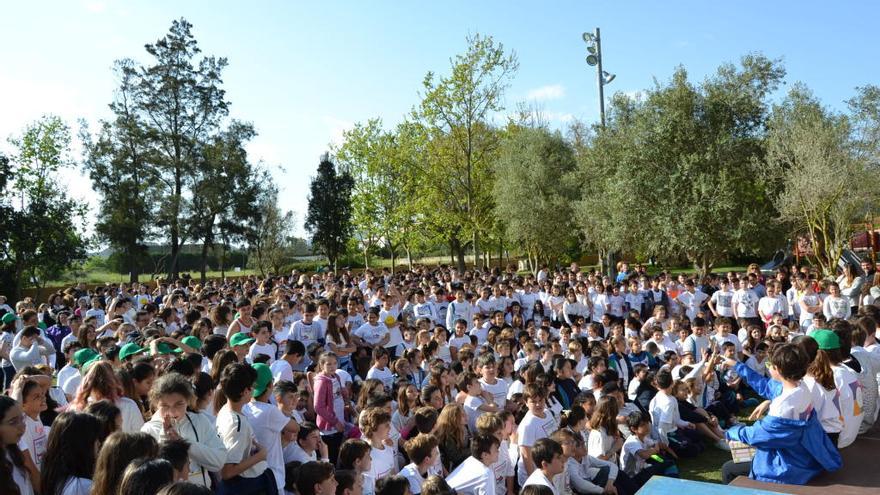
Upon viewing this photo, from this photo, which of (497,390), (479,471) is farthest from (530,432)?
(497,390)

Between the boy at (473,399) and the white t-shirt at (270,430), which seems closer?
the white t-shirt at (270,430)

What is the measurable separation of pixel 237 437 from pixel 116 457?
4.33 feet

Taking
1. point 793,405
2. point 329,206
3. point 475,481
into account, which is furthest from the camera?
point 329,206

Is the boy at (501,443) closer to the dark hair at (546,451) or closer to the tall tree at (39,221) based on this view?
the dark hair at (546,451)

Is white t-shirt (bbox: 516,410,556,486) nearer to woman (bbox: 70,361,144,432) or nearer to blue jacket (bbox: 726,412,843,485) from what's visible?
blue jacket (bbox: 726,412,843,485)

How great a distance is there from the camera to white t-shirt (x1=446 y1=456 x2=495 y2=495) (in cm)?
499

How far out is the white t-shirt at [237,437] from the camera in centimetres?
435

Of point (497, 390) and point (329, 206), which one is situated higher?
point (329, 206)

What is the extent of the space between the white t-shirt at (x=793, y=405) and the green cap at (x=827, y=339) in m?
0.77

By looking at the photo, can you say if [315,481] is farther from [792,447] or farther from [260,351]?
[260,351]

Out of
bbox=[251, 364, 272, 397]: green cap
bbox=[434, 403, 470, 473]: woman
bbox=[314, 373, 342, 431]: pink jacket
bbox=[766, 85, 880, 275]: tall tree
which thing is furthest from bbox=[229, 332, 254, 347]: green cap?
bbox=[766, 85, 880, 275]: tall tree

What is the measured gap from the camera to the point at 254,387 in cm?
483

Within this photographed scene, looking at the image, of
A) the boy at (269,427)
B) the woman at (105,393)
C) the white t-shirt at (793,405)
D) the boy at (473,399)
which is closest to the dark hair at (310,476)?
the boy at (269,427)

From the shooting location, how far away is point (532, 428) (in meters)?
6.14
